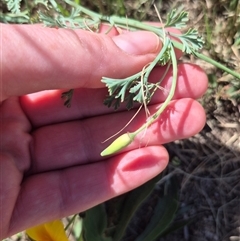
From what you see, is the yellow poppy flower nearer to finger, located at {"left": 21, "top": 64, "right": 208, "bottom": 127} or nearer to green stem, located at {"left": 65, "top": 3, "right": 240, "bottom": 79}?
finger, located at {"left": 21, "top": 64, "right": 208, "bottom": 127}

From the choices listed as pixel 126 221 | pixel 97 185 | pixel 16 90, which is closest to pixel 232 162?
pixel 126 221

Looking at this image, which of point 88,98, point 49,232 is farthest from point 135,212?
point 88,98

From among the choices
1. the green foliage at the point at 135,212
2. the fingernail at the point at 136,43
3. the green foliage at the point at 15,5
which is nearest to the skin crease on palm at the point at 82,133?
the fingernail at the point at 136,43

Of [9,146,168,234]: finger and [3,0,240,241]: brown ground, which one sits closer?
[9,146,168,234]: finger

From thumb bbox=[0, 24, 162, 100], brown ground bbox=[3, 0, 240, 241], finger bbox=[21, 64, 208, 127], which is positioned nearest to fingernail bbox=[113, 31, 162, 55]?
thumb bbox=[0, 24, 162, 100]

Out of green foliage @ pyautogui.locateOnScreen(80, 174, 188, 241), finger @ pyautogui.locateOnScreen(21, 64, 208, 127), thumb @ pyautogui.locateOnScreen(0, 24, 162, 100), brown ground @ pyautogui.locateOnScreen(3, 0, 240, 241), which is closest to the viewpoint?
thumb @ pyautogui.locateOnScreen(0, 24, 162, 100)

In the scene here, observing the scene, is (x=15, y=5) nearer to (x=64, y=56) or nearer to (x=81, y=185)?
(x=64, y=56)

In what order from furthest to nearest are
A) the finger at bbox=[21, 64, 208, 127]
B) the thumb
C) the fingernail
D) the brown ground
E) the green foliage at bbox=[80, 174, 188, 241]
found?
the brown ground → the green foliage at bbox=[80, 174, 188, 241] → the finger at bbox=[21, 64, 208, 127] → the fingernail → the thumb

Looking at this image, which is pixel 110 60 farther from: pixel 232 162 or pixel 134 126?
pixel 232 162
